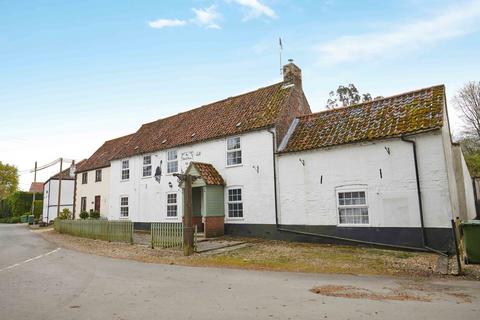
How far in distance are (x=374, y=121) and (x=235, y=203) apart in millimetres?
8820

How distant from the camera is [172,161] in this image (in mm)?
23016

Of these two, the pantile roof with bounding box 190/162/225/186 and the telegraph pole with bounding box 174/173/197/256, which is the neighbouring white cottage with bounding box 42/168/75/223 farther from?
the telegraph pole with bounding box 174/173/197/256

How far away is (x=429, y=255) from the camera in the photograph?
12188 millimetres

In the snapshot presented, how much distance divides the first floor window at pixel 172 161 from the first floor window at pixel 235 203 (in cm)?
538

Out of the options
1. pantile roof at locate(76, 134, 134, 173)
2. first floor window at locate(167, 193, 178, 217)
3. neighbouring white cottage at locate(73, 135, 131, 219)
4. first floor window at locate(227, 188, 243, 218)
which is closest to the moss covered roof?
first floor window at locate(227, 188, 243, 218)

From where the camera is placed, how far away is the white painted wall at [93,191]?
3020 cm

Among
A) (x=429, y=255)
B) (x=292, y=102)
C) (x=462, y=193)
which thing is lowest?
(x=429, y=255)

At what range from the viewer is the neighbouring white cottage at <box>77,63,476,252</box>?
43.3 ft

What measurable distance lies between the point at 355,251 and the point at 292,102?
32.9 ft

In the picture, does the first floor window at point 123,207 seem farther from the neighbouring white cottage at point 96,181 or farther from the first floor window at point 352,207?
the first floor window at point 352,207

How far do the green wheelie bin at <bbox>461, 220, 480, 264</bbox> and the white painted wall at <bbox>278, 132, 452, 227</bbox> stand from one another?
2.34 meters

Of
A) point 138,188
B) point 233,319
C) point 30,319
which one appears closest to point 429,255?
point 233,319

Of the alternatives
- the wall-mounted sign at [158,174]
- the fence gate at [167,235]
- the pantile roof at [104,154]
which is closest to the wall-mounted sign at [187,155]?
the wall-mounted sign at [158,174]

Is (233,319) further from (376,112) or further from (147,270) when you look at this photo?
(376,112)
